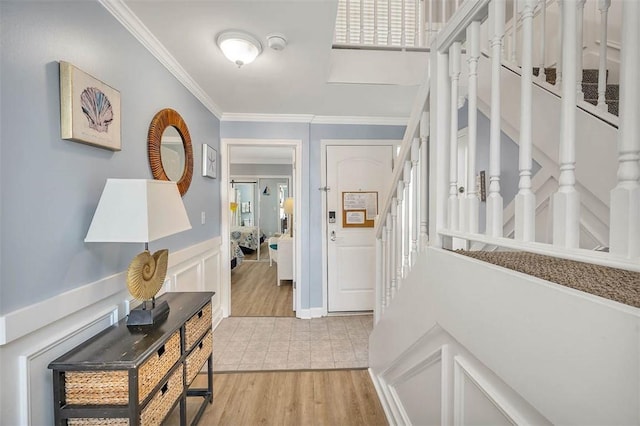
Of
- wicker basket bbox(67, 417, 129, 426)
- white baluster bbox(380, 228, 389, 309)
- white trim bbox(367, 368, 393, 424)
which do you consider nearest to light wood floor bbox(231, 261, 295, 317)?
white trim bbox(367, 368, 393, 424)

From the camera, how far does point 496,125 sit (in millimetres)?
756

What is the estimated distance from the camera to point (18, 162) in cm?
101

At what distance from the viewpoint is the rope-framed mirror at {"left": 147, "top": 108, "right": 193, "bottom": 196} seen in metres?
1.87

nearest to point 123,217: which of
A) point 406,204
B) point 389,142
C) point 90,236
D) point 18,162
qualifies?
point 90,236

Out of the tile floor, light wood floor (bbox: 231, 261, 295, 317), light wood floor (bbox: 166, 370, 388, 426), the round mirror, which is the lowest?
light wood floor (bbox: 166, 370, 388, 426)

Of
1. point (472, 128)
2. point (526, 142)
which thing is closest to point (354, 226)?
point (472, 128)

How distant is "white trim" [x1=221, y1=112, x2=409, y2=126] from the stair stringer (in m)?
2.49

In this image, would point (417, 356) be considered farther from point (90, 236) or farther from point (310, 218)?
point (310, 218)

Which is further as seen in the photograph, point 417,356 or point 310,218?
point 310,218

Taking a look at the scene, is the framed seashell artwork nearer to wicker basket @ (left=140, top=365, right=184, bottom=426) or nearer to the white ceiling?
the white ceiling

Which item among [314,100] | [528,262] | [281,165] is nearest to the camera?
[528,262]

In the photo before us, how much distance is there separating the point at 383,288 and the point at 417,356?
2.23 feet

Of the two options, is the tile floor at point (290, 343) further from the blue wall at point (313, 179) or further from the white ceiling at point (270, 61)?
the white ceiling at point (270, 61)

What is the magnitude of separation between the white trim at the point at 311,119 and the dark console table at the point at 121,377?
2419 millimetres
